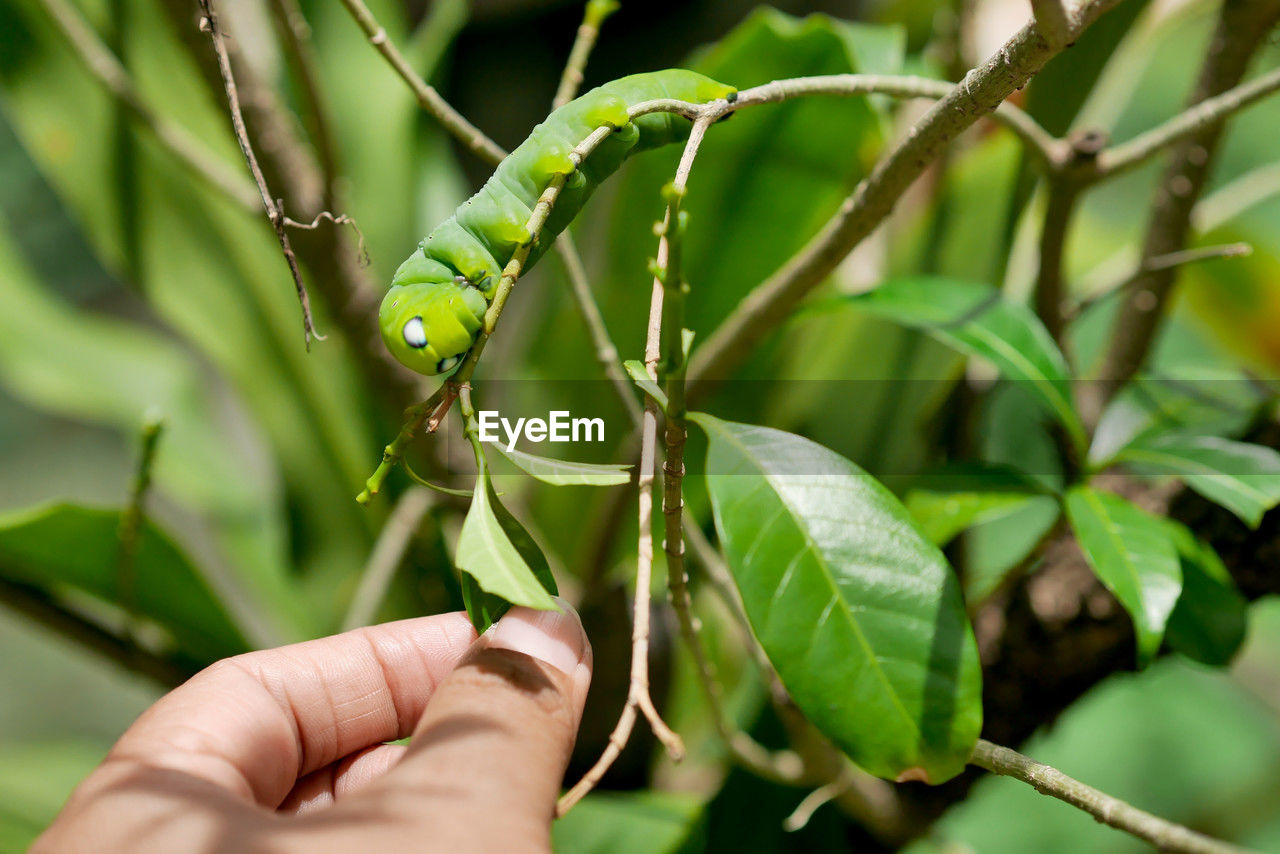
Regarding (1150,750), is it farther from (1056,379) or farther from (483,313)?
(483,313)

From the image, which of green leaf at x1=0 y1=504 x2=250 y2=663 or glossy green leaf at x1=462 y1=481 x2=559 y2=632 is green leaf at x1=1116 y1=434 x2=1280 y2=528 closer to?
glossy green leaf at x1=462 y1=481 x2=559 y2=632

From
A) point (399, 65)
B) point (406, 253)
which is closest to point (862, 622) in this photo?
point (399, 65)

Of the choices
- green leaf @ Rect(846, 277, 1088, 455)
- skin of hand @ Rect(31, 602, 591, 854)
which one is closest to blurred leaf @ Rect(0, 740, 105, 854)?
skin of hand @ Rect(31, 602, 591, 854)

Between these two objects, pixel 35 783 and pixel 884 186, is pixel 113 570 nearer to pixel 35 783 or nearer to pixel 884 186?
pixel 35 783

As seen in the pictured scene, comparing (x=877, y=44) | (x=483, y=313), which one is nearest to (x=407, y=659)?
(x=483, y=313)

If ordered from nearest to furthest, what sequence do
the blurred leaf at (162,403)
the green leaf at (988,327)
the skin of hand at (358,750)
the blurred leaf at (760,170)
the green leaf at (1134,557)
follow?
the skin of hand at (358,750) < the green leaf at (1134,557) < the green leaf at (988,327) < the blurred leaf at (760,170) < the blurred leaf at (162,403)

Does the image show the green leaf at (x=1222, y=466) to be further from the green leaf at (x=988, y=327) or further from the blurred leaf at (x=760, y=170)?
the blurred leaf at (x=760, y=170)

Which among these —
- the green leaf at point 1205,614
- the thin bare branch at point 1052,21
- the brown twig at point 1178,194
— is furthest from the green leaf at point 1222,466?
the thin bare branch at point 1052,21
